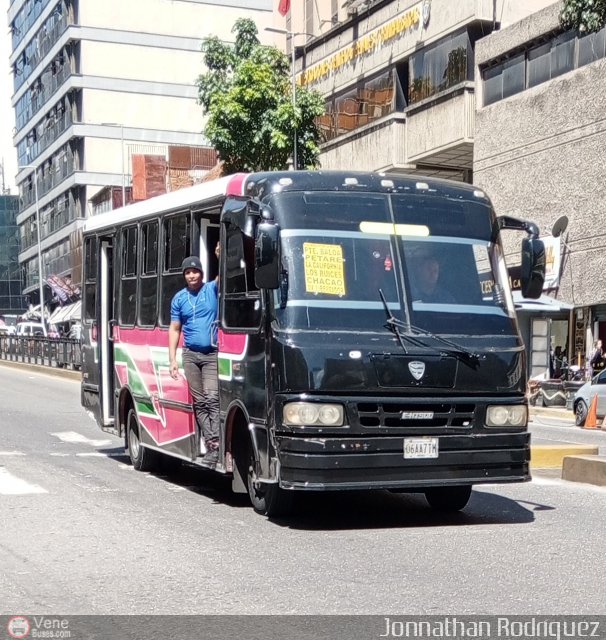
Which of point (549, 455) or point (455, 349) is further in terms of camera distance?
point (549, 455)

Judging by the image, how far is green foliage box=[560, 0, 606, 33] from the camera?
17953mm

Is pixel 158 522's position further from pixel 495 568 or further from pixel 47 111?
pixel 47 111

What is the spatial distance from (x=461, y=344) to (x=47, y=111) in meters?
80.3

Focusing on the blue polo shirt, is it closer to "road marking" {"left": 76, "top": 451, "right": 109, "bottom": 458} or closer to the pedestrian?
"road marking" {"left": 76, "top": 451, "right": 109, "bottom": 458}

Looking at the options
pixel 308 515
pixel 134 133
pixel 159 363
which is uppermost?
pixel 134 133


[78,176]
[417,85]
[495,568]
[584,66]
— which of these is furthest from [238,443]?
[78,176]

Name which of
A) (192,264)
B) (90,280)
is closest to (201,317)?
(192,264)

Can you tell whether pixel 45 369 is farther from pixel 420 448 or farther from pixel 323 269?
pixel 420 448

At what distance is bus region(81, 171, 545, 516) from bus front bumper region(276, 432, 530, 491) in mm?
10

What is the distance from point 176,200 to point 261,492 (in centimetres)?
321

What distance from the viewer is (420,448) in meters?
9.20

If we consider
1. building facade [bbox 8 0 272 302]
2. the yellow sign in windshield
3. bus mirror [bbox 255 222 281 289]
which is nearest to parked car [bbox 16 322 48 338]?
building facade [bbox 8 0 272 302]

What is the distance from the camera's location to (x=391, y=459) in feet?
30.0

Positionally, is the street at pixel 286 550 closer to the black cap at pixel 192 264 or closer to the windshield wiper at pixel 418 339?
the windshield wiper at pixel 418 339
